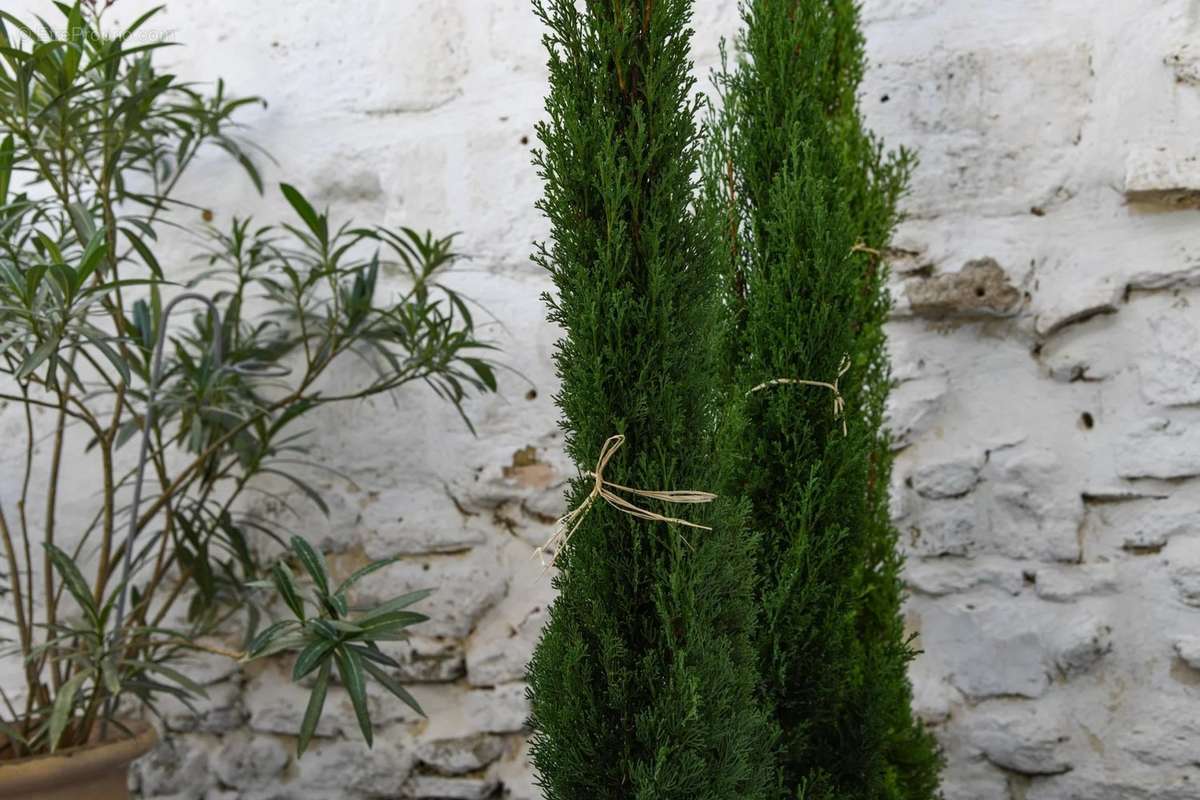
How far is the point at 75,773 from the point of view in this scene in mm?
1916

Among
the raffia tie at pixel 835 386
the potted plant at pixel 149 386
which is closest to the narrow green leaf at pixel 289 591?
the potted plant at pixel 149 386

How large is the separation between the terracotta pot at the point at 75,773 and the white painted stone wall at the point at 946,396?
0.54 m

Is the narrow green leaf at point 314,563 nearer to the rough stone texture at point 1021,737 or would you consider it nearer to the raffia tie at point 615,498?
the raffia tie at point 615,498

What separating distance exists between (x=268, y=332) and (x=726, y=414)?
1452 millimetres

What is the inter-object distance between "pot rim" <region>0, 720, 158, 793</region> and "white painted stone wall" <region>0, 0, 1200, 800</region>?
0.55m

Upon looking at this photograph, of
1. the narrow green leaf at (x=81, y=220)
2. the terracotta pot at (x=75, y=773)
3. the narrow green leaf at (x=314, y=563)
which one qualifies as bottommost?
the terracotta pot at (x=75, y=773)

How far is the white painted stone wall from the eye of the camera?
207 cm

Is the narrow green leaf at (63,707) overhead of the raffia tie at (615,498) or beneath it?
beneath

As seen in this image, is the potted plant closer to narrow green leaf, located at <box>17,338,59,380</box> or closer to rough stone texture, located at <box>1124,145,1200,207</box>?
narrow green leaf, located at <box>17,338,59,380</box>

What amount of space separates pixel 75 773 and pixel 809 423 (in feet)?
4.70

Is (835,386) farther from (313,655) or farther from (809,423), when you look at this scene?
(313,655)

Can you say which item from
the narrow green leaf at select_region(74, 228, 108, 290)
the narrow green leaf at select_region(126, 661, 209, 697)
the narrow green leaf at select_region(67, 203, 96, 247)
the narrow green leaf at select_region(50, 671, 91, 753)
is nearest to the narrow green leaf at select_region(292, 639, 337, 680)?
the narrow green leaf at select_region(126, 661, 209, 697)

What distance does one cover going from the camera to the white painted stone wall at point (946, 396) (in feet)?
6.80

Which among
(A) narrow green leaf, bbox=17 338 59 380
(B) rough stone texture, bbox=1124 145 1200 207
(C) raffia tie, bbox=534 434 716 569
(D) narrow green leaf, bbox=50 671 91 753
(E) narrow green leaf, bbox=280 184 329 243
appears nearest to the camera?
(C) raffia tie, bbox=534 434 716 569
